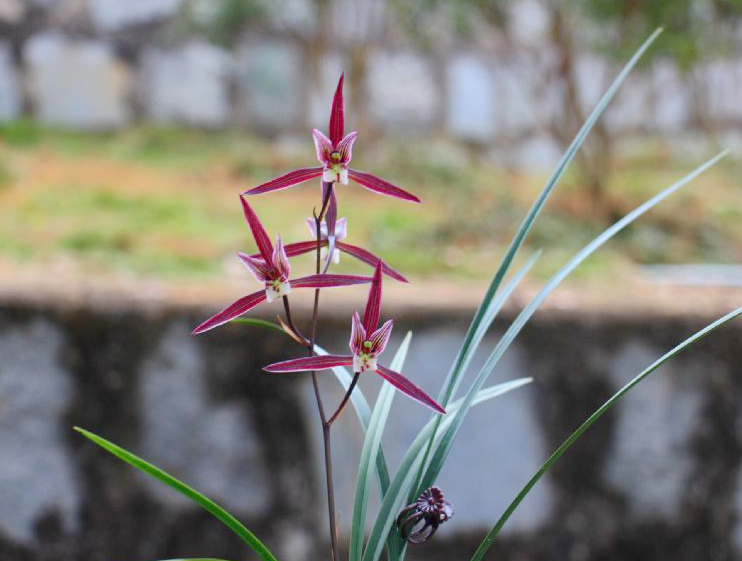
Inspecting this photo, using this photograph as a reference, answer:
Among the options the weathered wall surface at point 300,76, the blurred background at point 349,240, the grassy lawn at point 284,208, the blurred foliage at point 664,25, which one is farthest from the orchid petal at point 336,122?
the weathered wall surface at point 300,76

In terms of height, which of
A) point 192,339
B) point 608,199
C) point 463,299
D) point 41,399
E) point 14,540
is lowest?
point 14,540

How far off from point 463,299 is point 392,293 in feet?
0.48

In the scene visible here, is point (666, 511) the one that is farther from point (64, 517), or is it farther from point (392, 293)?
point (64, 517)

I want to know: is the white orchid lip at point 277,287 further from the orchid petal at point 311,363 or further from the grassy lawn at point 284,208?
the grassy lawn at point 284,208

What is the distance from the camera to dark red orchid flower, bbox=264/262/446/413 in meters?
0.68

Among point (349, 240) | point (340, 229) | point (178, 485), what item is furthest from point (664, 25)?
point (178, 485)

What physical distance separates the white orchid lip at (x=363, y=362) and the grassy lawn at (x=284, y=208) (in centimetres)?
110

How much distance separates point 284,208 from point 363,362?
1793 mm

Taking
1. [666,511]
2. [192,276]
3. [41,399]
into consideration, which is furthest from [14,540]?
[666,511]

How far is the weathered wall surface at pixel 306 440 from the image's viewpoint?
1.56 metres

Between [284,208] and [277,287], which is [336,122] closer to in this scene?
[277,287]

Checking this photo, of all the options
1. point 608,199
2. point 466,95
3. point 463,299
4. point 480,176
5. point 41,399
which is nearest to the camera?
point 41,399

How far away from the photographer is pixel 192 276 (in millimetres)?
1726

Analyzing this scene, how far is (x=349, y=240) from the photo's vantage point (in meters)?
2.04
